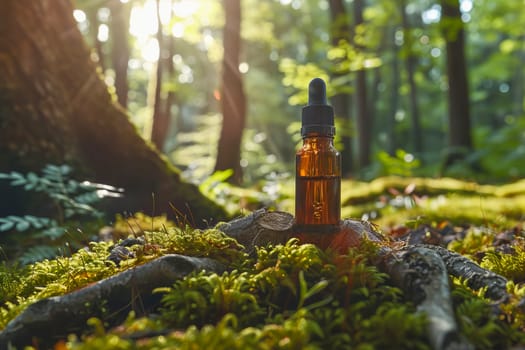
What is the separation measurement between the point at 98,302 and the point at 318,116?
1.43 meters

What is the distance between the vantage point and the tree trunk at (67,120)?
15.8ft

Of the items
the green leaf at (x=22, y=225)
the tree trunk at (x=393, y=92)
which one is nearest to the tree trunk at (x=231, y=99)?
the green leaf at (x=22, y=225)

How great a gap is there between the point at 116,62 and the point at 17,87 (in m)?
13.5

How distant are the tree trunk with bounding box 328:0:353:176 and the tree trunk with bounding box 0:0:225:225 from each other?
9053mm

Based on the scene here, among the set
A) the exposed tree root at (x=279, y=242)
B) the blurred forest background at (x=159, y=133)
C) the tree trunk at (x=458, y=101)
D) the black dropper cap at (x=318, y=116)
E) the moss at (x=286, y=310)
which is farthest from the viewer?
the tree trunk at (x=458, y=101)

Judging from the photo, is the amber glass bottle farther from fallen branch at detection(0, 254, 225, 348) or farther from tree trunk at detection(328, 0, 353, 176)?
tree trunk at detection(328, 0, 353, 176)

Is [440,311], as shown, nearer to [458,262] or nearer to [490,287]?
[490,287]

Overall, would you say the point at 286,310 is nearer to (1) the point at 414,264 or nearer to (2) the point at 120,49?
(1) the point at 414,264

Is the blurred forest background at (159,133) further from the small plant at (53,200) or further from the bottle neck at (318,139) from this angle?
the bottle neck at (318,139)

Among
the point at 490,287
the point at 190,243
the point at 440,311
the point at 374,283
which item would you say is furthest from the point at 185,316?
the point at 490,287

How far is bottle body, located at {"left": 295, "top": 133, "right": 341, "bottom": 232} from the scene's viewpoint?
2.51 metres

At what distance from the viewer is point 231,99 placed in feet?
32.1

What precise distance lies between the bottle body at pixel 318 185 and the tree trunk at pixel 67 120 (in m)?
2.73

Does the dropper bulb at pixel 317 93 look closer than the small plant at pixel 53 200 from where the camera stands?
Yes
